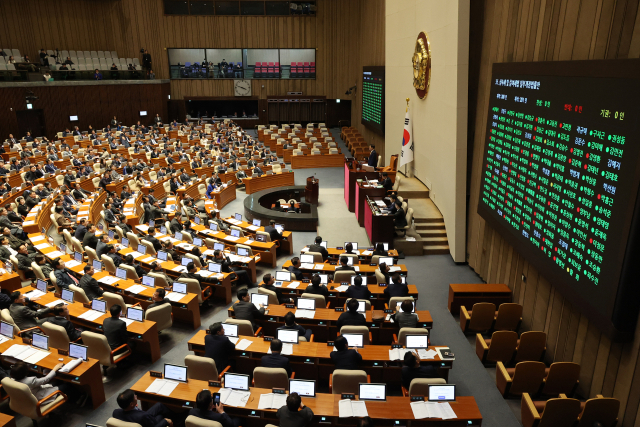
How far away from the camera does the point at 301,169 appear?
22.3 metres

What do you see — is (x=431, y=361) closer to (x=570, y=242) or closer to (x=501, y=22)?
(x=570, y=242)

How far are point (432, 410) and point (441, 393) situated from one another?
0.24 meters

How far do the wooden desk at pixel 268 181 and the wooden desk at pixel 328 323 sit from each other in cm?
1065

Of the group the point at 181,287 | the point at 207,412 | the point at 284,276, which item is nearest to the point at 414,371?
the point at 207,412

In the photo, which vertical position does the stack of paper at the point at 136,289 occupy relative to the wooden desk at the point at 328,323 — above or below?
above

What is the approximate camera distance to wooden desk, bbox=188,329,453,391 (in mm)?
6301

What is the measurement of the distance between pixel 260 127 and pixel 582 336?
24874 mm

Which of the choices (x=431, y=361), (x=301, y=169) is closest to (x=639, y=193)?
(x=431, y=361)

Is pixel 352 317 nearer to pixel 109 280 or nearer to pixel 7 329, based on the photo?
pixel 109 280

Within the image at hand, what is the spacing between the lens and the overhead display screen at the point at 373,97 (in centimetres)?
2041

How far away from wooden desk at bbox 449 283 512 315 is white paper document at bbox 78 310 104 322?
637cm

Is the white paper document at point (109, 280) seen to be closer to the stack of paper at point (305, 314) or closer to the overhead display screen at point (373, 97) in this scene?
the stack of paper at point (305, 314)

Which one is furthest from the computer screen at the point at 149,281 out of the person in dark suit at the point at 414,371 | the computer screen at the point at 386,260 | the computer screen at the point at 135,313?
the person in dark suit at the point at 414,371

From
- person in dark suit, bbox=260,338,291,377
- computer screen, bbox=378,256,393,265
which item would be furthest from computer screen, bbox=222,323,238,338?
computer screen, bbox=378,256,393,265
